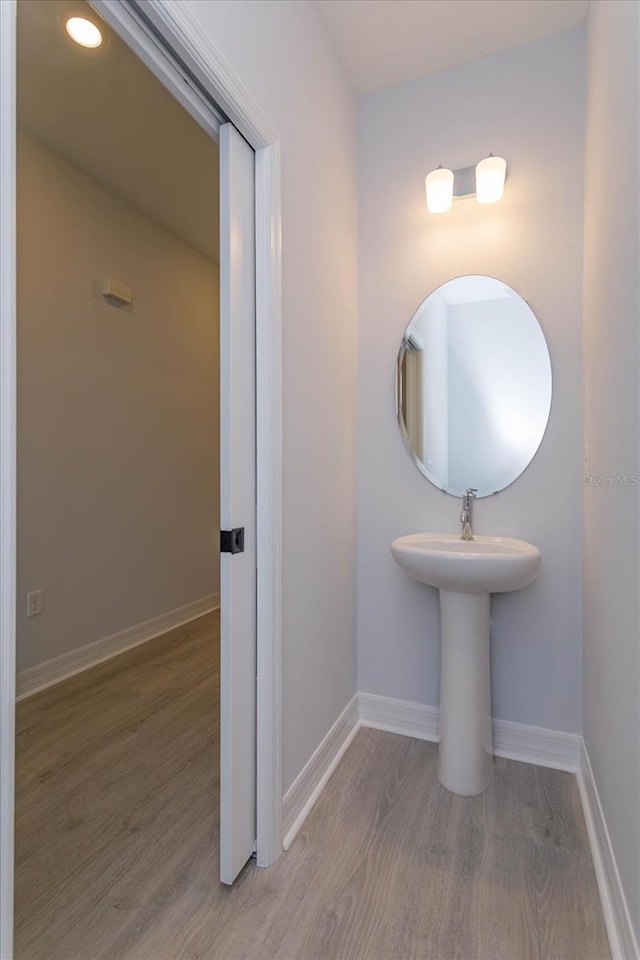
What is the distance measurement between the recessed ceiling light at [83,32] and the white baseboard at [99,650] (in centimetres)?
262

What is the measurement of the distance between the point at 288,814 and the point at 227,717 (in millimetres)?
466

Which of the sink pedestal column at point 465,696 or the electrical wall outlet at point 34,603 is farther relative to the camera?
the electrical wall outlet at point 34,603

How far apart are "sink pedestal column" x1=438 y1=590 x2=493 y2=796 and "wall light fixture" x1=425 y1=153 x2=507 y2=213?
1464 mm

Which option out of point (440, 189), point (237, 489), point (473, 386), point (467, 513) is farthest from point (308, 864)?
point (440, 189)

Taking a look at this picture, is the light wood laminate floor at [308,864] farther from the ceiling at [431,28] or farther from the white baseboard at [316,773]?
the ceiling at [431,28]

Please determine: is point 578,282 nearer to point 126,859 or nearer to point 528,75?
point 528,75

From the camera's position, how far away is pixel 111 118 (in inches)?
90.7

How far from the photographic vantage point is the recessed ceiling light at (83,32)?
5.88 ft

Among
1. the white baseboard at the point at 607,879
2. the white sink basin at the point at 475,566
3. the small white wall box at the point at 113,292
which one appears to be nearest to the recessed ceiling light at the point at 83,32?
the small white wall box at the point at 113,292

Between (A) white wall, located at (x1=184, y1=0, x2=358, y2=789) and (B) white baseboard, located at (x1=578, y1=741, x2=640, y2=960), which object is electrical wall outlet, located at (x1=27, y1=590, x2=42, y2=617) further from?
(B) white baseboard, located at (x1=578, y1=741, x2=640, y2=960)

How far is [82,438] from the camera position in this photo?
9.14ft

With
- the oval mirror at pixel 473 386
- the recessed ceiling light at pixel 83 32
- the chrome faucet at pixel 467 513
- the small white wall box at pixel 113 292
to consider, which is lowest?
the chrome faucet at pixel 467 513

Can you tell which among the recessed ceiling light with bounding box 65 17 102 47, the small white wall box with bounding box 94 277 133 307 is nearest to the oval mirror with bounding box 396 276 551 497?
the recessed ceiling light with bounding box 65 17 102 47

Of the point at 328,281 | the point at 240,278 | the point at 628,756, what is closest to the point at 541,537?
the point at 628,756
